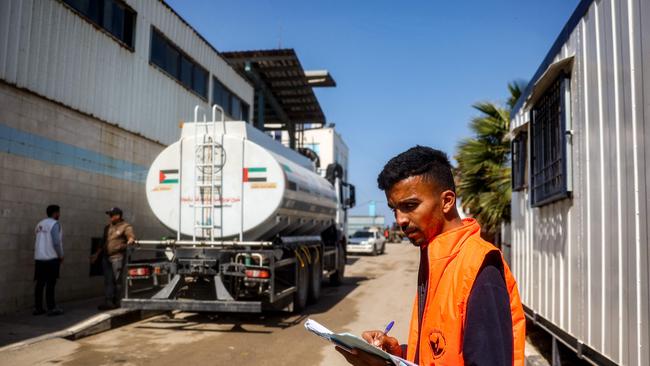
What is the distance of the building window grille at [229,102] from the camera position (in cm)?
1829

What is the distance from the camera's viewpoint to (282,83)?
25.8m

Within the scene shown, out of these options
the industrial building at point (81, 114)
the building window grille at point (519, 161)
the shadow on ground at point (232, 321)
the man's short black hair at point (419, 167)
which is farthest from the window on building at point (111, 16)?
the man's short black hair at point (419, 167)

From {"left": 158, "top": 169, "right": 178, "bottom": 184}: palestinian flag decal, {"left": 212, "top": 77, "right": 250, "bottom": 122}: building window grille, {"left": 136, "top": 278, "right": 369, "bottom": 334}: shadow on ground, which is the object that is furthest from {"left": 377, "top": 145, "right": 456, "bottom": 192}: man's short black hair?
{"left": 212, "top": 77, "right": 250, "bottom": 122}: building window grille

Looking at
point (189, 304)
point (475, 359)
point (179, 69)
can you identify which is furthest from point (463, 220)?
point (179, 69)

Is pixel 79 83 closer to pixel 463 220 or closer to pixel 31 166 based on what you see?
pixel 31 166

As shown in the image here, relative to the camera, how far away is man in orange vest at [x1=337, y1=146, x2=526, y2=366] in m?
1.67

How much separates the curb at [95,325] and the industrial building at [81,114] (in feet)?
5.30

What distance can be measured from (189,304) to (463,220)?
683 cm

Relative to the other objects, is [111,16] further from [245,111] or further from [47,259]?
[245,111]

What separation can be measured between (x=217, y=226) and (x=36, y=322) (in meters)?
3.02

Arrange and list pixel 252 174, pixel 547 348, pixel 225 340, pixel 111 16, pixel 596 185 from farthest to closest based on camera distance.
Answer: pixel 111 16, pixel 252 174, pixel 225 340, pixel 547 348, pixel 596 185

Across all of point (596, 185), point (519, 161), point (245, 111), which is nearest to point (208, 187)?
point (519, 161)

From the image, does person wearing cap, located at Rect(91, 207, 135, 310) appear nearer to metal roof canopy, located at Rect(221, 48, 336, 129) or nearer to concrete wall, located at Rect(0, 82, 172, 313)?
concrete wall, located at Rect(0, 82, 172, 313)

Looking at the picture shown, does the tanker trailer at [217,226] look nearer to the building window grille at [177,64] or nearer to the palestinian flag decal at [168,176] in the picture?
the palestinian flag decal at [168,176]
